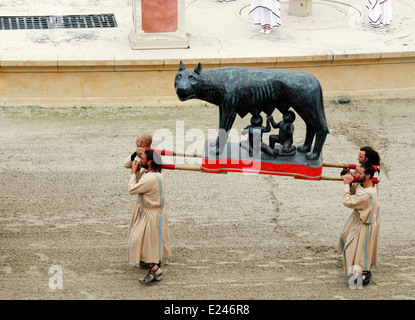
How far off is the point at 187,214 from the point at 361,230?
1.94 metres

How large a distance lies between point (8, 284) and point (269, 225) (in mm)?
2635

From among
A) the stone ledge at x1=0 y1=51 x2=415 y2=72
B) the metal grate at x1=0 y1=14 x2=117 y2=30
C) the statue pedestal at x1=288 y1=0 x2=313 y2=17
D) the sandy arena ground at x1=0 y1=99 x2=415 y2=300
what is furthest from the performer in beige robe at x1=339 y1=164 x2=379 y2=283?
the metal grate at x1=0 y1=14 x2=117 y2=30

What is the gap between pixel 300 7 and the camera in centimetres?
1155

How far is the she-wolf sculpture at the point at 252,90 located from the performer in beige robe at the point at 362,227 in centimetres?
58

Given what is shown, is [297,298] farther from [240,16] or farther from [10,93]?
[240,16]

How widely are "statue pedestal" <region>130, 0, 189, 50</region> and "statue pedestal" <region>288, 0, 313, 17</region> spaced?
7.81ft

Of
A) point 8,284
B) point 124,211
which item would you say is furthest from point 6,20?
point 8,284

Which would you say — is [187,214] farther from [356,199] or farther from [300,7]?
[300,7]

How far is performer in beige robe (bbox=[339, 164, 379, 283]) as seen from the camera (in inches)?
241

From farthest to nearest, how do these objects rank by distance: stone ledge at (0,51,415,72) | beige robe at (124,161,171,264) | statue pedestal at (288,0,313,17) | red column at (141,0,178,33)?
statue pedestal at (288,0,313,17) → red column at (141,0,178,33) → stone ledge at (0,51,415,72) → beige robe at (124,161,171,264)

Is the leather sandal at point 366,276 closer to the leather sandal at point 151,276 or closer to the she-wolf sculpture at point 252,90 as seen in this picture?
the she-wolf sculpture at point 252,90

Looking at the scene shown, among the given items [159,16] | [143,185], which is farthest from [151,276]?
[159,16]

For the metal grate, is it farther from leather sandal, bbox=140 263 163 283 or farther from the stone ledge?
leather sandal, bbox=140 263 163 283

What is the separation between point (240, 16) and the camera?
11.6 meters
